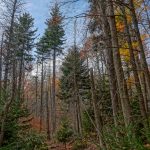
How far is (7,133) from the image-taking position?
10.7m

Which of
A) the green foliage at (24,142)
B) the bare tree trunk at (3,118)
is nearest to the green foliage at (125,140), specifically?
the green foliage at (24,142)

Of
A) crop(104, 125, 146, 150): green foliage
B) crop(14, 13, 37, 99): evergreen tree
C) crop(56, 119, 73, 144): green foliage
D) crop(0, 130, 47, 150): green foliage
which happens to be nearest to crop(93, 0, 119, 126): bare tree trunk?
crop(0, 130, 47, 150): green foliage

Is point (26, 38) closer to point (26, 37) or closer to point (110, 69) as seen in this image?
point (26, 37)

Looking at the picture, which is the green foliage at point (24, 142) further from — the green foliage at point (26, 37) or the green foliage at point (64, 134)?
the green foliage at point (26, 37)

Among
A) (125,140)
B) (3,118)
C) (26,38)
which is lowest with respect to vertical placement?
(125,140)

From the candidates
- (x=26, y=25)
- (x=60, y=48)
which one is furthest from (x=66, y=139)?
(x=26, y=25)

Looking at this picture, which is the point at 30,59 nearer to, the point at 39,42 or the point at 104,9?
the point at 39,42

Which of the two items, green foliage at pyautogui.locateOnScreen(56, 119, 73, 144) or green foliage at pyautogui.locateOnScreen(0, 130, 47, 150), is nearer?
green foliage at pyautogui.locateOnScreen(0, 130, 47, 150)

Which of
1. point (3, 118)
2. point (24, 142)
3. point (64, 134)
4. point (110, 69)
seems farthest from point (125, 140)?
point (64, 134)

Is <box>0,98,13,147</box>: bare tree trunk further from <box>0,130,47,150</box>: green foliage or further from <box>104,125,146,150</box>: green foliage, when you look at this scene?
<box>104,125,146,150</box>: green foliage

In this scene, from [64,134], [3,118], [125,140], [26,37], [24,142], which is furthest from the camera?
[26,37]

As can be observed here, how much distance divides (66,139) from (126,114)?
13.3 metres

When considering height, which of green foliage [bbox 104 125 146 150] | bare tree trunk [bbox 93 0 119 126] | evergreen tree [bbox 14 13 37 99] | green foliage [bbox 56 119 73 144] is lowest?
green foliage [bbox 104 125 146 150]

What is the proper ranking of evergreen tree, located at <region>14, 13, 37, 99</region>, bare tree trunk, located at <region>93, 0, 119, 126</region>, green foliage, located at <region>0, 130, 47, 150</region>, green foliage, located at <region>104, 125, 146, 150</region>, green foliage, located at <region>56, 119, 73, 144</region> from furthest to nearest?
1. evergreen tree, located at <region>14, 13, 37, 99</region>
2. green foliage, located at <region>56, 119, 73, 144</region>
3. bare tree trunk, located at <region>93, 0, 119, 126</region>
4. green foliage, located at <region>0, 130, 47, 150</region>
5. green foliage, located at <region>104, 125, 146, 150</region>
